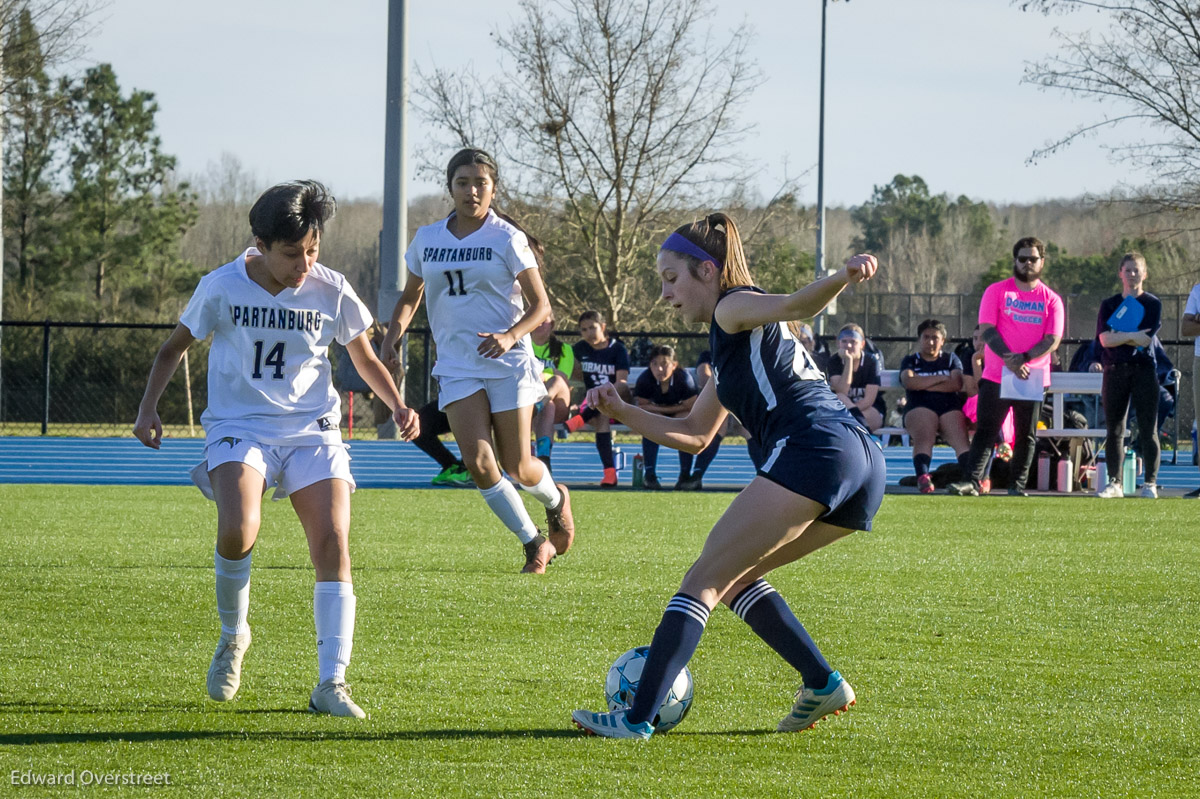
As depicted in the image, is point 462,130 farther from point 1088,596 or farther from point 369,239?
point 369,239

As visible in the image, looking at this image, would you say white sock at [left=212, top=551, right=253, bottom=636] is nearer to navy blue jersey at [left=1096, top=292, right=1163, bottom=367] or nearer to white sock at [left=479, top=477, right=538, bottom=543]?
white sock at [left=479, top=477, right=538, bottom=543]

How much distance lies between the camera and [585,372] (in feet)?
49.0

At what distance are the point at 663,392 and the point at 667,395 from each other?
2.2 inches

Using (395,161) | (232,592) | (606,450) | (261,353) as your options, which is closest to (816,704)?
(232,592)

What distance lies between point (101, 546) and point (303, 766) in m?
5.22

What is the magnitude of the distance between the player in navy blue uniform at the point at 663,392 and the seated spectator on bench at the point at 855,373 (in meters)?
1.48

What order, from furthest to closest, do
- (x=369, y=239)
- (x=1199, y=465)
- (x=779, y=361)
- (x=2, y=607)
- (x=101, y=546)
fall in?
(x=369, y=239), (x=1199, y=465), (x=101, y=546), (x=2, y=607), (x=779, y=361)

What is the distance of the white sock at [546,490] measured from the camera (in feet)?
23.8

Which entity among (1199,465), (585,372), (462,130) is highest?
(462,130)

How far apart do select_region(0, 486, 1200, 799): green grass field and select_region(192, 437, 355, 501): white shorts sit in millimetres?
689

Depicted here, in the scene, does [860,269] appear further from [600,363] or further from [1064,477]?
[600,363]

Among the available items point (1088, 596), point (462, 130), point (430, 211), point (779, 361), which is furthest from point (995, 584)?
point (430, 211)

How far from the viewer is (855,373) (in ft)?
46.2

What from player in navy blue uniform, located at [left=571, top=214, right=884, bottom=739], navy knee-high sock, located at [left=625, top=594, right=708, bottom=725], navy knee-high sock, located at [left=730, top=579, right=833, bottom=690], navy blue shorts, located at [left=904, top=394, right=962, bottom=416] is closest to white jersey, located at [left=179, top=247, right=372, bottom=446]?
player in navy blue uniform, located at [left=571, top=214, right=884, bottom=739]
